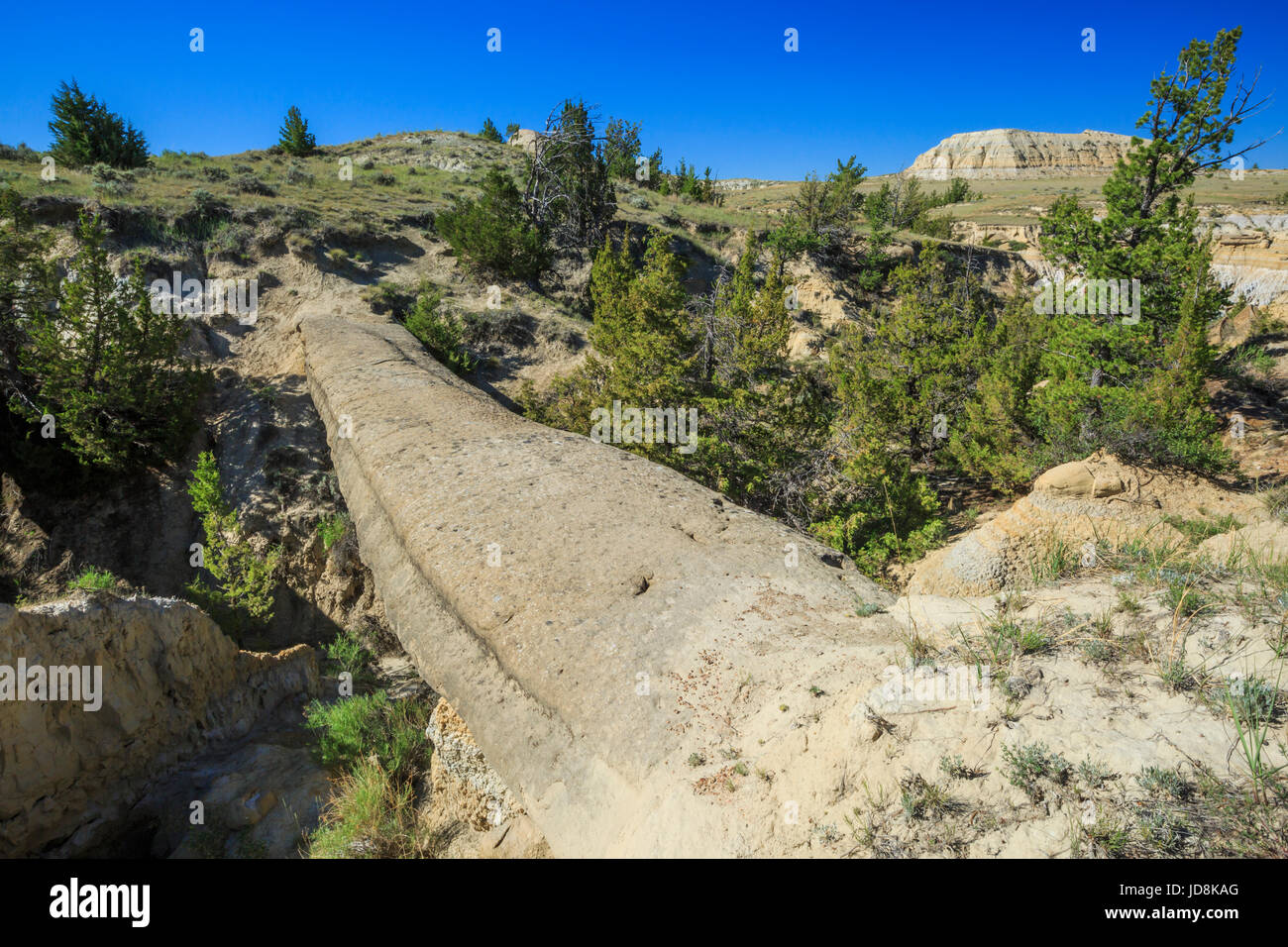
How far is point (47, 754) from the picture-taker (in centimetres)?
580

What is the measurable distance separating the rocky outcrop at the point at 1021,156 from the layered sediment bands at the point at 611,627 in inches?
4359

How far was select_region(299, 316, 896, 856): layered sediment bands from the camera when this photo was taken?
3.87 metres

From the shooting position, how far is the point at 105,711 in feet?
21.1

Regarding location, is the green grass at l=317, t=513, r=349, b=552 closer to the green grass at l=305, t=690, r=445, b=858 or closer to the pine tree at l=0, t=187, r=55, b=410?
the green grass at l=305, t=690, r=445, b=858

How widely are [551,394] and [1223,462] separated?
15.6m

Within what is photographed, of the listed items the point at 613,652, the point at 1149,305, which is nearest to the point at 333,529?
the point at 613,652

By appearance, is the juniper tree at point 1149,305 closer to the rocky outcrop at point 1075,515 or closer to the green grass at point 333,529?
the rocky outcrop at point 1075,515

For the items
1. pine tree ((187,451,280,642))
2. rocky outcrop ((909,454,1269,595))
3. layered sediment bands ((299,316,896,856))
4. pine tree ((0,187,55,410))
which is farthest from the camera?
pine tree ((0,187,55,410))

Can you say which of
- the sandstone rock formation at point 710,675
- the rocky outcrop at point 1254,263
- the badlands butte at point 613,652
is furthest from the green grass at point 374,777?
the rocky outcrop at point 1254,263

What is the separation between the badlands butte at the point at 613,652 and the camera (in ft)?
10.1

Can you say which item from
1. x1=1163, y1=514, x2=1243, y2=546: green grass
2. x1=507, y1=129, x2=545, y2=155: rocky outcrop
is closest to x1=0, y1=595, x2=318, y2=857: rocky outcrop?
x1=1163, y1=514, x2=1243, y2=546: green grass

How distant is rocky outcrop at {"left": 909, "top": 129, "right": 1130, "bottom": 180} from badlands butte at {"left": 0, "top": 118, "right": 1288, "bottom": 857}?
10389 centimetres

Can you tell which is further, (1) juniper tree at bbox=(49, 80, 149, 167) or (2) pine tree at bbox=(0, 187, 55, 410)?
A: (1) juniper tree at bbox=(49, 80, 149, 167)

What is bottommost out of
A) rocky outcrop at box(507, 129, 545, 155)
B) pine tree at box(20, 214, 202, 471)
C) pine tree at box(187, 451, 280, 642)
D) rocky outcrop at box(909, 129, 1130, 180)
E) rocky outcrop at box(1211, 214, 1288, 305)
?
pine tree at box(187, 451, 280, 642)
